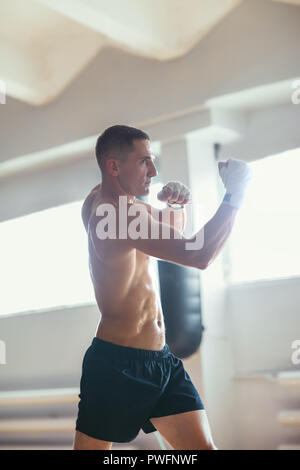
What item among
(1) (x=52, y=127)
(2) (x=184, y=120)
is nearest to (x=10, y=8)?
(1) (x=52, y=127)

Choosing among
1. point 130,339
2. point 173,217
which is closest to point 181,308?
point 173,217

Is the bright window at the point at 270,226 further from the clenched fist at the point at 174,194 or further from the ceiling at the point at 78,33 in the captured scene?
the clenched fist at the point at 174,194

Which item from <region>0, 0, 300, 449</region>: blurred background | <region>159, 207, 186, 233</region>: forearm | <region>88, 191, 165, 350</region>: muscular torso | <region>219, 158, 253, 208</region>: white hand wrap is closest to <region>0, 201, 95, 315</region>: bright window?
<region>0, 0, 300, 449</region>: blurred background

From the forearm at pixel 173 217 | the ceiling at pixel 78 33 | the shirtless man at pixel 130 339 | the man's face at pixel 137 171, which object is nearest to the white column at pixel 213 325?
the ceiling at pixel 78 33

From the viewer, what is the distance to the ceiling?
12.3 ft

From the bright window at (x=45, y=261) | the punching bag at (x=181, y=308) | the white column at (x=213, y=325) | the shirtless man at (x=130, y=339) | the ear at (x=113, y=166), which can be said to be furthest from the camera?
the bright window at (x=45, y=261)

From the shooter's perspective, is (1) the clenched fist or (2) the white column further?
(2) the white column

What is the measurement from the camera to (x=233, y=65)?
3.71 meters

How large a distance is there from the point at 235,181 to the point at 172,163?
236cm

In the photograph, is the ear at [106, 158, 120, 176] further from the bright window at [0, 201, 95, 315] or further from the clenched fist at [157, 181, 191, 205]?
the bright window at [0, 201, 95, 315]

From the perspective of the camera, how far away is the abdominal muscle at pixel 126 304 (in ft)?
6.24

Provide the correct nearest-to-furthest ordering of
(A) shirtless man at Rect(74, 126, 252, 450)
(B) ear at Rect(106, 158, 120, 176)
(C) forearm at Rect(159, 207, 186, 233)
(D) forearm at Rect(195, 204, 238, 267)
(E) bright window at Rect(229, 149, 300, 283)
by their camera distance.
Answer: (D) forearm at Rect(195, 204, 238, 267) → (A) shirtless man at Rect(74, 126, 252, 450) → (B) ear at Rect(106, 158, 120, 176) → (C) forearm at Rect(159, 207, 186, 233) → (E) bright window at Rect(229, 149, 300, 283)

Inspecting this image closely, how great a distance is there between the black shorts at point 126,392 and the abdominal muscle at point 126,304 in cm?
3

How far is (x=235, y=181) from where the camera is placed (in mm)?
1741
